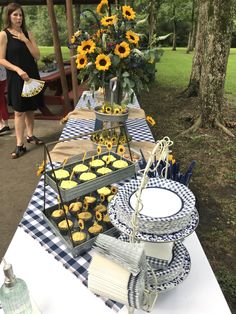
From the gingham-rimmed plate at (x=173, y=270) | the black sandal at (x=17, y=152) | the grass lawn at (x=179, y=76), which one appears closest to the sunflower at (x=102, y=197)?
the gingham-rimmed plate at (x=173, y=270)

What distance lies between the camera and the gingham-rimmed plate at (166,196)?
87cm

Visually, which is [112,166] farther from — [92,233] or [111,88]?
[111,88]

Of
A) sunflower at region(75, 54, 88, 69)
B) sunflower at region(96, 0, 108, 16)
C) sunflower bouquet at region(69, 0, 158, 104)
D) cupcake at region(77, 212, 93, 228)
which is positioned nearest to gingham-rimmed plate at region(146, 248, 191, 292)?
cupcake at region(77, 212, 93, 228)

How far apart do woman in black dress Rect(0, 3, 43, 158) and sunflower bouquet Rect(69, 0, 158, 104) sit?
4.75ft

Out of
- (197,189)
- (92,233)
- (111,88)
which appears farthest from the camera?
(197,189)

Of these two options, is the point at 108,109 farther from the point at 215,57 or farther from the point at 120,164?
the point at 215,57

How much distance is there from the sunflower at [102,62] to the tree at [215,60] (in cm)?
274

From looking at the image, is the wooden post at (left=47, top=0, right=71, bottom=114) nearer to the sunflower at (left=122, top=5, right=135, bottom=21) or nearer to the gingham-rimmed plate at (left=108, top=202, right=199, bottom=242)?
the sunflower at (left=122, top=5, right=135, bottom=21)

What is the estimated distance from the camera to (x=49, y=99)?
5254mm

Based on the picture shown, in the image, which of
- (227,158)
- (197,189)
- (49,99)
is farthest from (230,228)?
(49,99)

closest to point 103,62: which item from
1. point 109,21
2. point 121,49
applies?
point 121,49

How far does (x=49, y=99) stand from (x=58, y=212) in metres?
4.26

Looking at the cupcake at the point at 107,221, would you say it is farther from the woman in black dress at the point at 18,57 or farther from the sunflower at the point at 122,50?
the woman in black dress at the point at 18,57

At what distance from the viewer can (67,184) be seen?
4.01 ft
